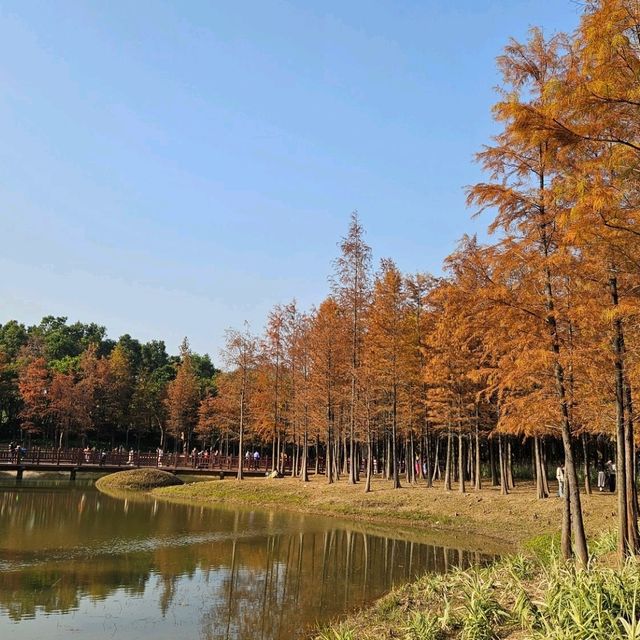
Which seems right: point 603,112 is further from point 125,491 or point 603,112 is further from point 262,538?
point 125,491

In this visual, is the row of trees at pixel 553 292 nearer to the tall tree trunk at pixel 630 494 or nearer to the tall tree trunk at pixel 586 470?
the tall tree trunk at pixel 630 494

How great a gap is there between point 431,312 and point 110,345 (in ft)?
276

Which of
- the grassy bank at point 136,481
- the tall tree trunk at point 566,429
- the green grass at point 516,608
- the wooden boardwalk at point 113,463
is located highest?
the tall tree trunk at point 566,429

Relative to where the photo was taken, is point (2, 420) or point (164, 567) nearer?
point (164, 567)

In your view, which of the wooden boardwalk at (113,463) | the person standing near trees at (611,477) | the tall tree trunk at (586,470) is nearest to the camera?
the tall tree trunk at (586,470)

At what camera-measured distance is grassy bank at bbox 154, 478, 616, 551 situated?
20498mm

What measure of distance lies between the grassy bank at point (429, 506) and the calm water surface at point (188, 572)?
2.47 meters

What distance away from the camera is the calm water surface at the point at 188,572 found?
10109 millimetres

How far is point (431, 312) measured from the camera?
98.3 ft

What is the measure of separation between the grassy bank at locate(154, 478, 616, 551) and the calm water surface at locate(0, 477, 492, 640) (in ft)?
8.12

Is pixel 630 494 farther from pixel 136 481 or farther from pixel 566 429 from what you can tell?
pixel 136 481

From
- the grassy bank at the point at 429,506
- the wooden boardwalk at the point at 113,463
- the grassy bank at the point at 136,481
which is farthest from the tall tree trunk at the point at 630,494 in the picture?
the wooden boardwalk at the point at 113,463

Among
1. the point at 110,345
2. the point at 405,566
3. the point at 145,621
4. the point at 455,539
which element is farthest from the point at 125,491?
the point at 110,345

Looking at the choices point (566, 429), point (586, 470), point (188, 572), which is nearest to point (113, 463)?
point (188, 572)
